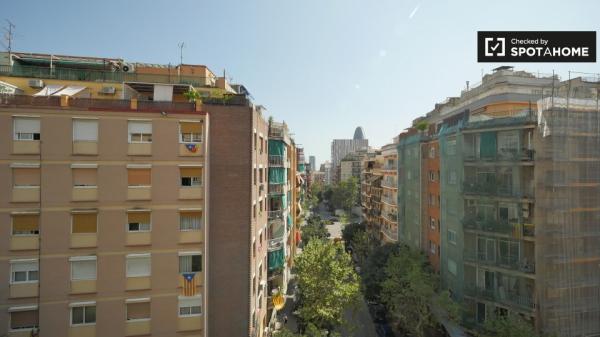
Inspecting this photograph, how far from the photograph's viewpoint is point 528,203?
65.8 feet

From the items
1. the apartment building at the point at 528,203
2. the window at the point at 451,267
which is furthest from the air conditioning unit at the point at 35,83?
the window at the point at 451,267

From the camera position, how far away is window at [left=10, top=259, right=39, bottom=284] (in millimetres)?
16266

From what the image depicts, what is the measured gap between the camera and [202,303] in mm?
18062

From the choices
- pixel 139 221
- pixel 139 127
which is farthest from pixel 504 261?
pixel 139 127

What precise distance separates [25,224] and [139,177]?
629 cm

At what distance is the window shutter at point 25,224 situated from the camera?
16281 mm

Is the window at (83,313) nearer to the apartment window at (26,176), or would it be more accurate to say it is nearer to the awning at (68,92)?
the apartment window at (26,176)

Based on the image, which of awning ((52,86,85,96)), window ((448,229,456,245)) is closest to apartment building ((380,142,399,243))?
window ((448,229,456,245))

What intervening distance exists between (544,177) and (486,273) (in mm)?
7905

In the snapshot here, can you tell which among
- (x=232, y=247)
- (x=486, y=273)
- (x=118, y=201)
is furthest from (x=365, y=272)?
(x=118, y=201)

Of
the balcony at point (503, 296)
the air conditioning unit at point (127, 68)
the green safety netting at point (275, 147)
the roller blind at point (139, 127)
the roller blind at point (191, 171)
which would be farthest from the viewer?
the green safety netting at point (275, 147)

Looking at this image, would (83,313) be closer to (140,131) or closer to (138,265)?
(138,265)

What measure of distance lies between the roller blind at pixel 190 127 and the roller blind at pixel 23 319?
41.7 ft

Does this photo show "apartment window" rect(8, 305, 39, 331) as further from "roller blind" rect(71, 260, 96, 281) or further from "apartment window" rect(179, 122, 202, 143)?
"apartment window" rect(179, 122, 202, 143)
